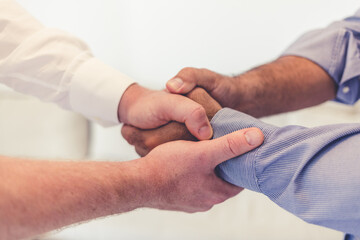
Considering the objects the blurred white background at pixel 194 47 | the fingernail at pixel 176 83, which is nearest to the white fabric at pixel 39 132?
the blurred white background at pixel 194 47

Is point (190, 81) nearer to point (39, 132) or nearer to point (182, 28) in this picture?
point (182, 28)

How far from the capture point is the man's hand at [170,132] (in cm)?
79

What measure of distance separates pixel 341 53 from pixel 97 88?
2.01 ft

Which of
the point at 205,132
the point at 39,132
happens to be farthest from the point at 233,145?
the point at 39,132

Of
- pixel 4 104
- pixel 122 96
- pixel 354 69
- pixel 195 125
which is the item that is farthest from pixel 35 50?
pixel 4 104

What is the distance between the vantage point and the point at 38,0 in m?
1.49

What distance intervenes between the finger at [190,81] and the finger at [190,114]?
0.08 ft

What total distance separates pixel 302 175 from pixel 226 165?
0.53ft

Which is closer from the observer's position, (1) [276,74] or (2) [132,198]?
(2) [132,198]

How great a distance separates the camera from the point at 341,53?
93cm

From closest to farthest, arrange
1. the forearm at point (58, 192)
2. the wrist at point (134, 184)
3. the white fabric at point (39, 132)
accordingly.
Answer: the forearm at point (58, 192)
the wrist at point (134, 184)
the white fabric at point (39, 132)

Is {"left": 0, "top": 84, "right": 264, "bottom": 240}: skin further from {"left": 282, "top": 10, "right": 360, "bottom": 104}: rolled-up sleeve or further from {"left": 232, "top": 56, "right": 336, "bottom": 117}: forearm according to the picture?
{"left": 282, "top": 10, "right": 360, "bottom": 104}: rolled-up sleeve

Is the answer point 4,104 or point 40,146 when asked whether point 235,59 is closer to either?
point 40,146

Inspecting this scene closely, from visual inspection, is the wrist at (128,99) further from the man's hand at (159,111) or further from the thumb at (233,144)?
the thumb at (233,144)
